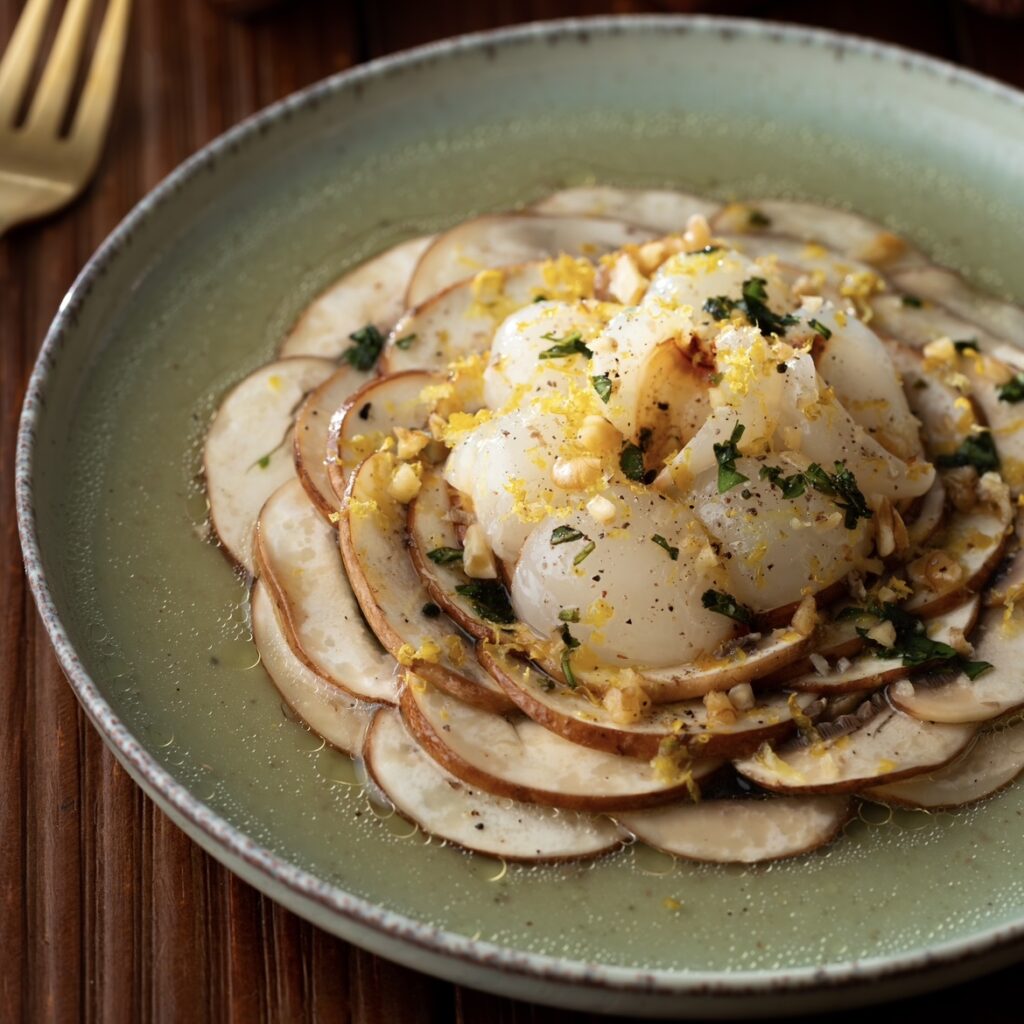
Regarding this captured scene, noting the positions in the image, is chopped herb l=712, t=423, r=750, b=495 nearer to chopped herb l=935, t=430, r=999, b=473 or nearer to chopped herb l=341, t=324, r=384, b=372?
chopped herb l=935, t=430, r=999, b=473

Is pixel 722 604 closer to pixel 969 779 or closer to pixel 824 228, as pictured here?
pixel 969 779

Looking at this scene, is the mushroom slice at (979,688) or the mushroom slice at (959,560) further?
the mushroom slice at (959,560)

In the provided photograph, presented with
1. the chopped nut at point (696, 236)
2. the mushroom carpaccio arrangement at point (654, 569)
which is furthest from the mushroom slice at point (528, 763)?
the chopped nut at point (696, 236)

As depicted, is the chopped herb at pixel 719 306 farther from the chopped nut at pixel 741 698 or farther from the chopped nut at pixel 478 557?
the chopped nut at pixel 741 698

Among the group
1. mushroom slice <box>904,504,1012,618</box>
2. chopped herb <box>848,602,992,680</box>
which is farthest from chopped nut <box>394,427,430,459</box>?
mushroom slice <box>904,504,1012,618</box>

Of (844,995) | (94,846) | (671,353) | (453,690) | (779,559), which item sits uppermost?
(671,353)

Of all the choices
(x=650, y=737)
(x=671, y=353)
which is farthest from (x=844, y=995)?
(x=671, y=353)

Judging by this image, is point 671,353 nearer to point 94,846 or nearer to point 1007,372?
point 1007,372
